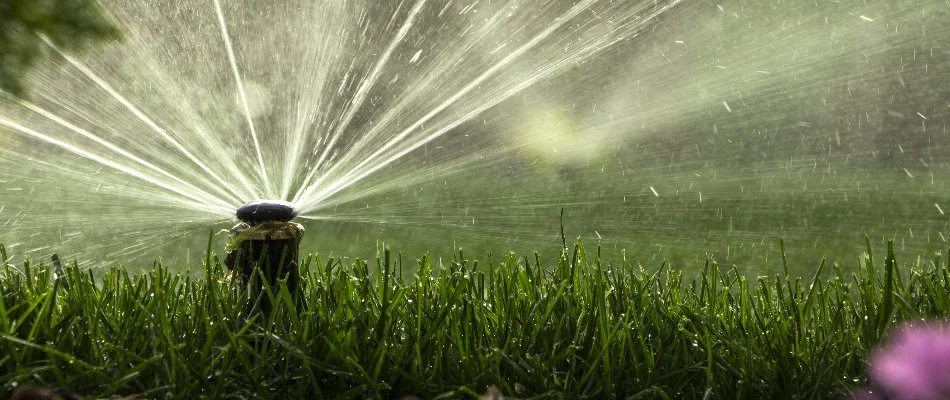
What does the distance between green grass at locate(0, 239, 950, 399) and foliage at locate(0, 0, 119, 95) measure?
2111 mm

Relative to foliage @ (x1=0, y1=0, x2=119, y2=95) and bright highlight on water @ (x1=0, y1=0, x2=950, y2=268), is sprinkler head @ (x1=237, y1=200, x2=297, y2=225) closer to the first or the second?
foliage @ (x1=0, y1=0, x2=119, y2=95)

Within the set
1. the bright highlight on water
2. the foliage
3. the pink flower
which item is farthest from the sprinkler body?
the bright highlight on water

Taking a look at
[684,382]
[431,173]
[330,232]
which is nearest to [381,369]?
[684,382]

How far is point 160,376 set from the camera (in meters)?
1.76

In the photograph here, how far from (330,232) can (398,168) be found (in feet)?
6.96

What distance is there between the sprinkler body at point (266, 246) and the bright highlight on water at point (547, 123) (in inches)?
196

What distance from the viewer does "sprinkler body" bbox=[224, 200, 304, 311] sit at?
81.1 inches

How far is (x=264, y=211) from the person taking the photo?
6.71ft

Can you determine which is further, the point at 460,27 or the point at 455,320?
the point at 460,27

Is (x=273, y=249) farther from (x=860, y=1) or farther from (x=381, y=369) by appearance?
(x=860, y=1)

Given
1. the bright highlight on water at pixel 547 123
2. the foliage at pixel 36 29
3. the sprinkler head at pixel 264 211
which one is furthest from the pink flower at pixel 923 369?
the bright highlight on water at pixel 547 123

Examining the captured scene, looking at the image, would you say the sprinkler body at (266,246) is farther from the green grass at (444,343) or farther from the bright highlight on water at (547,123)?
the bright highlight on water at (547,123)

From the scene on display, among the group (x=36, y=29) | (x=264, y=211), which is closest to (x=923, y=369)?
(x=264, y=211)

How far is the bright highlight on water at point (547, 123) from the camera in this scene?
8.56m
